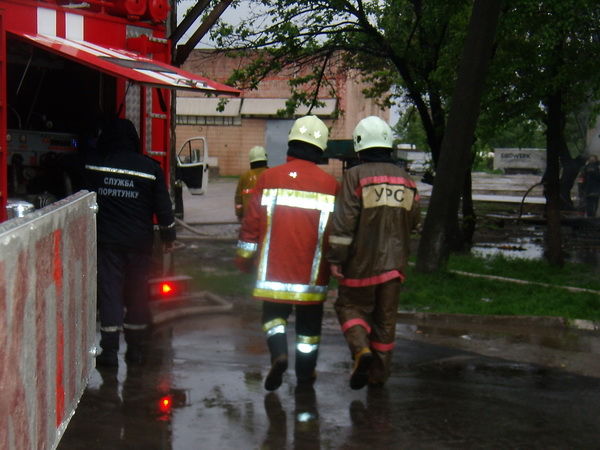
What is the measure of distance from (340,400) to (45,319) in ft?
10.2

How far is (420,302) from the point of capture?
10094 millimetres

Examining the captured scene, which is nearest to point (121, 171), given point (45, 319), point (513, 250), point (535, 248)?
point (45, 319)

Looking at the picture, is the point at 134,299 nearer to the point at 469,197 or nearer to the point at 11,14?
the point at 11,14

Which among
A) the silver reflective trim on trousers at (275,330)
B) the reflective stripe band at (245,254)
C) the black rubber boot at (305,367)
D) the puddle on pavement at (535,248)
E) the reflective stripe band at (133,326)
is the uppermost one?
the reflective stripe band at (245,254)

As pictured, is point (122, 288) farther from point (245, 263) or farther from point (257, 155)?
point (257, 155)

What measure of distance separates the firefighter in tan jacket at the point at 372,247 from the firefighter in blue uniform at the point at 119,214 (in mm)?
1508

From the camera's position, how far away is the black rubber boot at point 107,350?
650 cm

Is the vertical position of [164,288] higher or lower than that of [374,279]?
lower

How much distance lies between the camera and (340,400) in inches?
233

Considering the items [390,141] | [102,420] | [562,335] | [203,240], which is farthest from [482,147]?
[102,420]

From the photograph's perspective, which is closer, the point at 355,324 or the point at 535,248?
the point at 355,324

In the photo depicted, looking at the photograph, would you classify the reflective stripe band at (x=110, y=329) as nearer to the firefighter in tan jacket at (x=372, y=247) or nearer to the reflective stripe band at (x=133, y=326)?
the reflective stripe band at (x=133, y=326)

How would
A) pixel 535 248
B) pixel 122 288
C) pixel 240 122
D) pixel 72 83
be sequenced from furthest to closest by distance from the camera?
pixel 240 122, pixel 535 248, pixel 72 83, pixel 122 288

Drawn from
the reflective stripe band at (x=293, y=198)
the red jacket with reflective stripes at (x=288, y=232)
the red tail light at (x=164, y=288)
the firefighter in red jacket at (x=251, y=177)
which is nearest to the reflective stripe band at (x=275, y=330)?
the red jacket with reflective stripes at (x=288, y=232)
